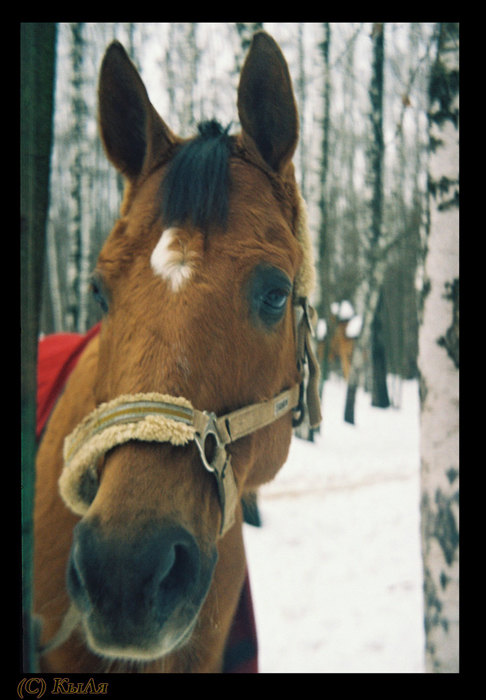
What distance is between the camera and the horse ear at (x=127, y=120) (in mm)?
1523

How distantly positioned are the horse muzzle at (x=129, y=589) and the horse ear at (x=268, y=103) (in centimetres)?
132

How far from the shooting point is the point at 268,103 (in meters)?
1.55

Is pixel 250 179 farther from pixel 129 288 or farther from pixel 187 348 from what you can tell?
pixel 187 348

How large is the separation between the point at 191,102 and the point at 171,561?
863 centimetres

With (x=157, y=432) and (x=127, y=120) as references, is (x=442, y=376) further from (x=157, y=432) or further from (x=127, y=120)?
(x=127, y=120)

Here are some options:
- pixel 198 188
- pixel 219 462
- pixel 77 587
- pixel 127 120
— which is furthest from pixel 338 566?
pixel 127 120

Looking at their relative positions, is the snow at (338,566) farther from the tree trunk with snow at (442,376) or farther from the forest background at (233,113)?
the forest background at (233,113)

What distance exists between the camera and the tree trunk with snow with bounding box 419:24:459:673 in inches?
80.6

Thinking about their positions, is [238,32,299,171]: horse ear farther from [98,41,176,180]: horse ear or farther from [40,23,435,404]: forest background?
[40,23,435,404]: forest background

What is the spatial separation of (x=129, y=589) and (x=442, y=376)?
1.71 m

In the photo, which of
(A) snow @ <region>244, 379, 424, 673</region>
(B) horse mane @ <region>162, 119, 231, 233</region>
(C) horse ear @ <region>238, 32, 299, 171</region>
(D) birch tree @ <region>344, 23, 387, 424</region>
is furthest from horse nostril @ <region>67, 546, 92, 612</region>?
(D) birch tree @ <region>344, 23, 387, 424</region>

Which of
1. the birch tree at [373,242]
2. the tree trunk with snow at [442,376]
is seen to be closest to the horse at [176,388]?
the tree trunk with snow at [442,376]
